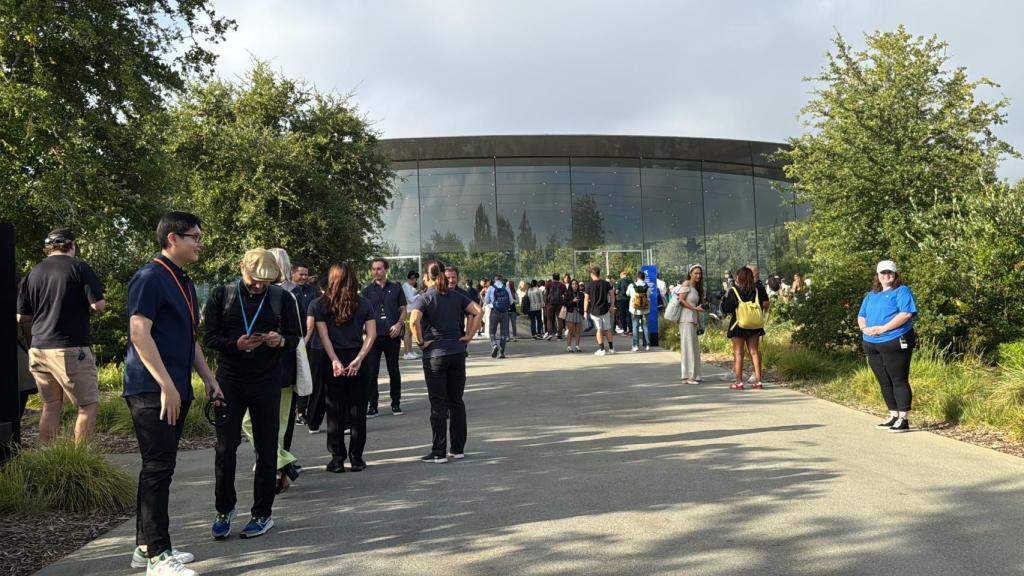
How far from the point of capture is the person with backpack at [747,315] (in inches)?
463

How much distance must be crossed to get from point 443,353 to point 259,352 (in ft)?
8.27

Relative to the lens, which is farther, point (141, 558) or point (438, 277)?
point (438, 277)

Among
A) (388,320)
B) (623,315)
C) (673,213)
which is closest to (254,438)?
(388,320)

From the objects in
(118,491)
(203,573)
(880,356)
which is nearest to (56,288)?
(118,491)

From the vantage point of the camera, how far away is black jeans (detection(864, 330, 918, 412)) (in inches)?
328

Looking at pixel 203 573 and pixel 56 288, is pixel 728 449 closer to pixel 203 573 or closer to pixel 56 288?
pixel 203 573

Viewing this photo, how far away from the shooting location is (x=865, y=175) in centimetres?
1756

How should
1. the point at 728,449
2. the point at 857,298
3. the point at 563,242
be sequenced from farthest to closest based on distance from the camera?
the point at 563,242
the point at 857,298
the point at 728,449

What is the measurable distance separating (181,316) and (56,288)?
9.67ft

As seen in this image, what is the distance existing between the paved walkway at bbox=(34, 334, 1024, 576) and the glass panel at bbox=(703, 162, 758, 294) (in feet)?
94.3

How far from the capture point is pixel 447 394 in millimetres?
7641

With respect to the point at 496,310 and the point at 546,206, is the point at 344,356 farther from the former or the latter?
the point at 546,206

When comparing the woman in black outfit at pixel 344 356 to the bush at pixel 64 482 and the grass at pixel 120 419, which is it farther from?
the grass at pixel 120 419

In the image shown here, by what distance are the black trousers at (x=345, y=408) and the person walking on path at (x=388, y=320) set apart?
285 centimetres
